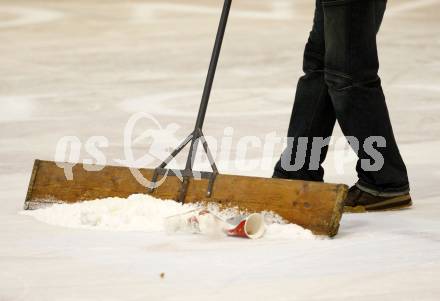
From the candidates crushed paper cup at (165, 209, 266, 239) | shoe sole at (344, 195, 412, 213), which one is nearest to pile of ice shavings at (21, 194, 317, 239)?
crushed paper cup at (165, 209, 266, 239)

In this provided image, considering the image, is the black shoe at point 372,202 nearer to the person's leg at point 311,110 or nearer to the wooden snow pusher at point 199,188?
the person's leg at point 311,110

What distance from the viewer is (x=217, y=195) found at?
155 inches

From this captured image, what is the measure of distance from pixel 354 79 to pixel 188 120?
2.49 meters

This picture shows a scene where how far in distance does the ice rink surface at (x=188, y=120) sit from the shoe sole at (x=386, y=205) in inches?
1.9

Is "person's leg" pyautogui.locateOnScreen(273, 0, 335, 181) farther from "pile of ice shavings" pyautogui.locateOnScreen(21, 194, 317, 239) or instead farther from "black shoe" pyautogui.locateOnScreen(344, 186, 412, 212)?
"pile of ice shavings" pyautogui.locateOnScreen(21, 194, 317, 239)

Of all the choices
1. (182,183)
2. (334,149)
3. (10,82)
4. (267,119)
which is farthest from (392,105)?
(182,183)

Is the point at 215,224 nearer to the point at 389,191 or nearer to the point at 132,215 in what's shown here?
the point at 132,215

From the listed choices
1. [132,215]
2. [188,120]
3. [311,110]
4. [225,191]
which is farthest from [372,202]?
[188,120]

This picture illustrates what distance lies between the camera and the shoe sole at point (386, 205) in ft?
14.0

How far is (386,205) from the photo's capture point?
426 centimetres

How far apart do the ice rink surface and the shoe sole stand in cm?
5

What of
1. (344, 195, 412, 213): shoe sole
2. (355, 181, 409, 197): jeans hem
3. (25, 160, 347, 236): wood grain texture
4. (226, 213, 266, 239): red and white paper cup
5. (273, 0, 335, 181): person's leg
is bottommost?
(226, 213, 266, 239): red and white paper cup

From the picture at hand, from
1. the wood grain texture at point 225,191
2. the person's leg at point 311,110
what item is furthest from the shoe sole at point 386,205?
the wood grain texture at point 225,191

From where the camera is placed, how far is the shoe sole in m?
4.25
